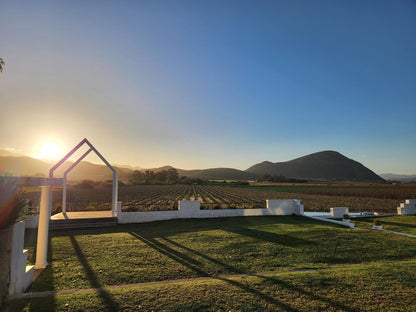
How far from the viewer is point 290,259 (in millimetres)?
6695

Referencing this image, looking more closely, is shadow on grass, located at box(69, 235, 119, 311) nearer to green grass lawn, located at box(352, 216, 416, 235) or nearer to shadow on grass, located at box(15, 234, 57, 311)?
Result: shadow on grass, located at box(15, 234, 57, 311)

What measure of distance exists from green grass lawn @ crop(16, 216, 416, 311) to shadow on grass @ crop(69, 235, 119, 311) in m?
0.02

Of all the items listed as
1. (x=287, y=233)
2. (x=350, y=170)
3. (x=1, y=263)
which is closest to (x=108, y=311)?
(x=1, y=263)

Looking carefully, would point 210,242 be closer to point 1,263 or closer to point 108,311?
point 108,311

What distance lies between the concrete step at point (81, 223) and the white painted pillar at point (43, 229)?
577 centimetres

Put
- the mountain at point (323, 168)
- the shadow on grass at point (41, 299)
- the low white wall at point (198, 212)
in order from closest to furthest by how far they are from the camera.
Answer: the shadow on grass at point (41, 299) < the low white wall at point (198, 212) < the mountain at point (323, 168)

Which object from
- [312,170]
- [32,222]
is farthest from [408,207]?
[312,170]

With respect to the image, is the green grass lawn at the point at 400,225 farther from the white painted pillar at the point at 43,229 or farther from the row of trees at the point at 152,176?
the row of trees at the point at 152,176

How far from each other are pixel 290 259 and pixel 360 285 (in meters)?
2.13

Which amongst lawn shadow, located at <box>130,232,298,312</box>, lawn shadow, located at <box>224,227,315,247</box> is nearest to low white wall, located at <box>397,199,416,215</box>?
lawn shadow, located at <box>224,227,315,247</box>

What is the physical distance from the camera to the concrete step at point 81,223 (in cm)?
1114

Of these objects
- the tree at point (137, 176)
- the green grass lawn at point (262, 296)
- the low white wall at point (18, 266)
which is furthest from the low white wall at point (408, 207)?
the tree at point (137, 176)

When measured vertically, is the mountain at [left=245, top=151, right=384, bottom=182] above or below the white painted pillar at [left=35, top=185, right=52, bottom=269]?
above

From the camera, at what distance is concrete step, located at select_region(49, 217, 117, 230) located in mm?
11141
